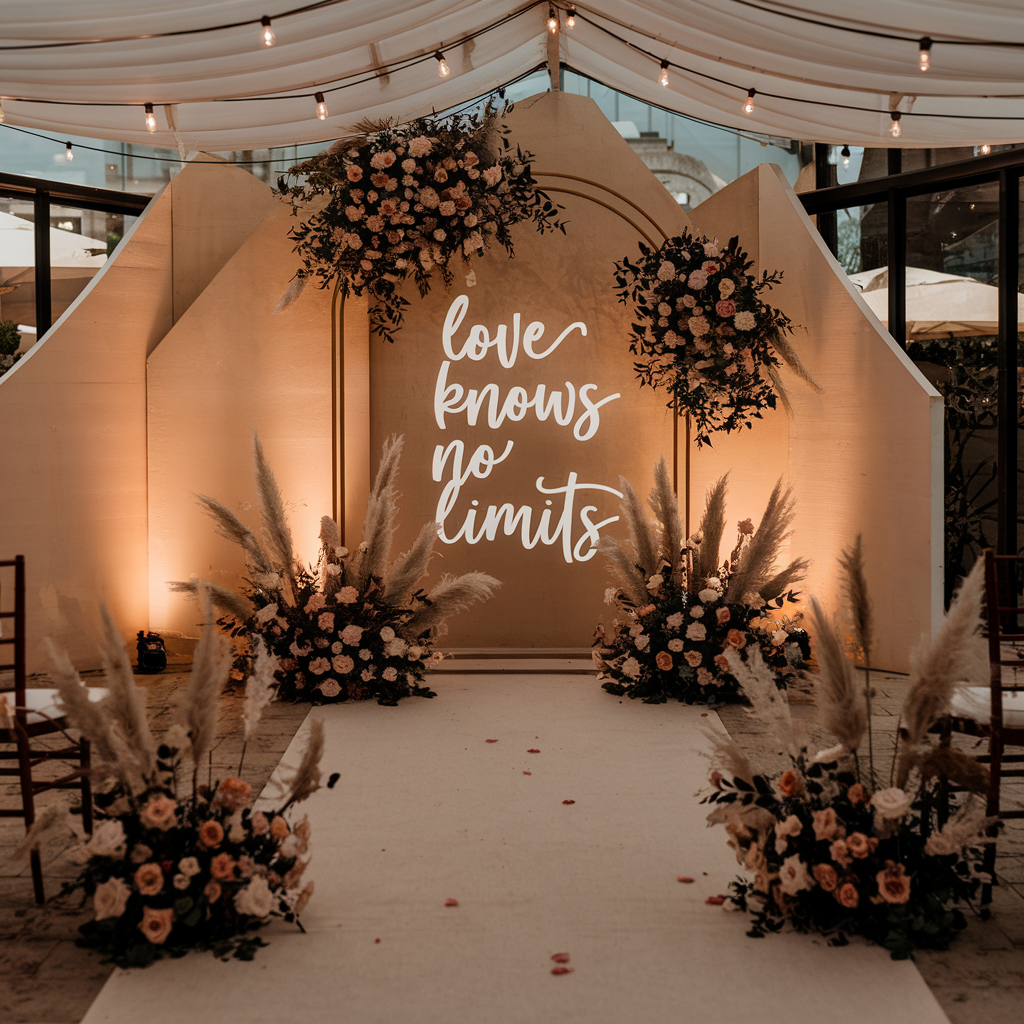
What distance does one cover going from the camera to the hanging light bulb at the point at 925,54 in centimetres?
362

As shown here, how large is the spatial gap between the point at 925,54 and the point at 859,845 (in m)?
2.98

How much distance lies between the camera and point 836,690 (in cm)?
216

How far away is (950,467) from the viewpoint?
5.72 m

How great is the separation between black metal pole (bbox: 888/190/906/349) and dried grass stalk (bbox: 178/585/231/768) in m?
4.74

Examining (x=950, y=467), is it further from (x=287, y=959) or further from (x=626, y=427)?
(x=287, y=959)

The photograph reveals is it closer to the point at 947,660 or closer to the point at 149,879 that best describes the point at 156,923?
the point at 149,879

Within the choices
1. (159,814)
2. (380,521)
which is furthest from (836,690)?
(380,521)

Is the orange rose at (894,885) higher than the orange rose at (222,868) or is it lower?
lower

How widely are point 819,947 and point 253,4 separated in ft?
12.4

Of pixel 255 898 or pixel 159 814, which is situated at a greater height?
pixel 159 814

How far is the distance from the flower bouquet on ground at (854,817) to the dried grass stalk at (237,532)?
9.12 feet

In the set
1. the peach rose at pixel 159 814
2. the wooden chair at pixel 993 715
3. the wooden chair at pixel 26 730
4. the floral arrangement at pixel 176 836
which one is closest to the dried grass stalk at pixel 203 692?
the floral arrangement at pixel 176 836

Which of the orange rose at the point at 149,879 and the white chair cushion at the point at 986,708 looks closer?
the orange rose at the point at 149,879

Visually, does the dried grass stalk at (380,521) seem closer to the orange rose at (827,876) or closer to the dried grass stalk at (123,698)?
the dried grass stalk at (123,698)
